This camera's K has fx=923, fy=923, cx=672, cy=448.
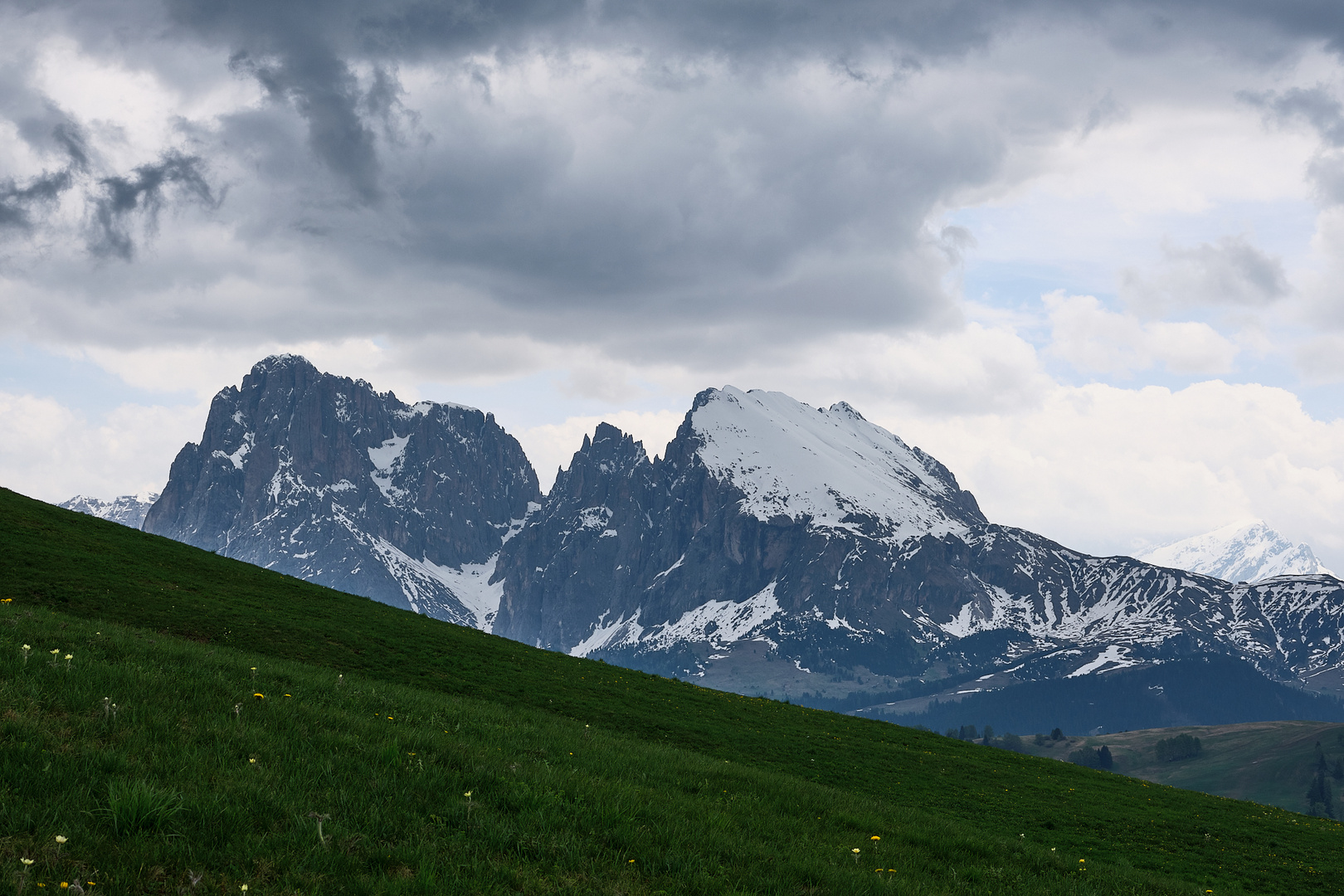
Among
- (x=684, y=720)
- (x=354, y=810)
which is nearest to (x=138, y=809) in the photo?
Result: (x=354, y=810)

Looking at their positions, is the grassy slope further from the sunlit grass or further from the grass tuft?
the grass tuft

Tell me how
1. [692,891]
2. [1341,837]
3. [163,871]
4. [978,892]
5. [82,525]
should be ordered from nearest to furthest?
[163,871] < [692,891] < [978,892] < [1341,837] < [82,525]

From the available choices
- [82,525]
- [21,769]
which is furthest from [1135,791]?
[82,525]

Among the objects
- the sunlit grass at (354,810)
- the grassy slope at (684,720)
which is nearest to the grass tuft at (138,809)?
the sunlit grass at (354,810)

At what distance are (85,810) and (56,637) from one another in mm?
10818

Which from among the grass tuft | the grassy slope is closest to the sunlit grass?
the grass tuft

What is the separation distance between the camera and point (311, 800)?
12.2 m

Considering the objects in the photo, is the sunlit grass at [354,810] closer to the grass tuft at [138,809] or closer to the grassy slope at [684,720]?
the grass tuft at [138,809]

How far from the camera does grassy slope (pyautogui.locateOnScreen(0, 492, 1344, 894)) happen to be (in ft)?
104

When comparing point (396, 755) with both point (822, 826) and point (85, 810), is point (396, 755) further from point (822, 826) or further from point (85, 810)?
point (822, 826)

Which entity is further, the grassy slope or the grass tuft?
the grassy slope

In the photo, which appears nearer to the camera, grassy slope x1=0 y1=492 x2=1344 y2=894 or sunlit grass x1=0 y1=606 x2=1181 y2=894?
sunlit grass x1=0 y1=606 x2=1181 y2=894

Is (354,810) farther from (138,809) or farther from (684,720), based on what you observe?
(684,720)

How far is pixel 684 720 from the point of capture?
43406 millimetres
